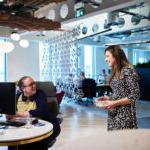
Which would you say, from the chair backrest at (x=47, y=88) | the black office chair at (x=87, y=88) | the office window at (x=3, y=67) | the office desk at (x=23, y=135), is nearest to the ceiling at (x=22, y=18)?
the black office chair at (x=87, y=88)

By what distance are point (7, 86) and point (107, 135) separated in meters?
1.87

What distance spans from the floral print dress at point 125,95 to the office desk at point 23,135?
1.97 ft

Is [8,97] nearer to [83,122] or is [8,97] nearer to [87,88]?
[83,122]

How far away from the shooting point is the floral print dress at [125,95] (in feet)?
8.09

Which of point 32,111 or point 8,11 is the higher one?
point 8,11

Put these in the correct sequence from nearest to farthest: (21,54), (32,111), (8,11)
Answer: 1. (32,111)
2. (8,11)
3. (21,54)

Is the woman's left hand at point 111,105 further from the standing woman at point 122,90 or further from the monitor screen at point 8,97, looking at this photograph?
the monitor screen at point 8,97

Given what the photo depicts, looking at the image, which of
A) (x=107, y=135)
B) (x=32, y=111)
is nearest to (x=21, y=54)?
(x=32, y=111)

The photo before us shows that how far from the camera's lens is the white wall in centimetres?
1427

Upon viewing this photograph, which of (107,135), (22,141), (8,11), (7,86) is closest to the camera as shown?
(107,135)

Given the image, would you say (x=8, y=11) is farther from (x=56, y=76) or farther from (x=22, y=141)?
(x=22, y=141)

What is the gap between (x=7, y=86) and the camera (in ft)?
8.87

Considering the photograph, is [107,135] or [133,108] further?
[133,108]

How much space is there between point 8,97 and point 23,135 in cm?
40
